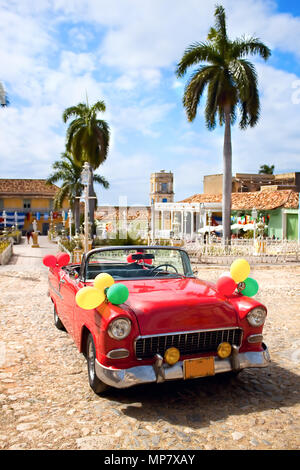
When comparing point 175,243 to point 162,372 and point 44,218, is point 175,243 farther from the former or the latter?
point 44,218

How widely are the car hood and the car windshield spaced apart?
29.4 inches

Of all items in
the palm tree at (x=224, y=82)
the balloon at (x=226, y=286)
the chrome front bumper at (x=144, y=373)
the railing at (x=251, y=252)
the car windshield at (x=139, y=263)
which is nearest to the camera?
the chrome front bumper at (x=144, y=373)

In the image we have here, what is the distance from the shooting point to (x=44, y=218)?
58.2m

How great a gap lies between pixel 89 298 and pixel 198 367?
1.15 meters

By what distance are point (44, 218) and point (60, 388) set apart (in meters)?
56.1

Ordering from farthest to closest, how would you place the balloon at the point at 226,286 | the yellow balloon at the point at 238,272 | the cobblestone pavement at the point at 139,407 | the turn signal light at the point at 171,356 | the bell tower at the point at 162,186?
1. the bell tower at the point at 162,186
2. the yellow balloon at the point at 238,272
3. the balloon at the point at 226,286
4. the turn signal light at the point at 171,356
5. the cobblestone pavement at the point at 139,407

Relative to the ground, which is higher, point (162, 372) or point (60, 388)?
point (162, 372)

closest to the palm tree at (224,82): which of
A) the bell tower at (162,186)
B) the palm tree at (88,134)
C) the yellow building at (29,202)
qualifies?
the palm tree at (88,134)

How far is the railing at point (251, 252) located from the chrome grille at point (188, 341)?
536 inches

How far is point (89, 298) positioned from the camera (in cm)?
368

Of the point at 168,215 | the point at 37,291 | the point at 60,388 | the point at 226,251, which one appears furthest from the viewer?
the point at 168,215

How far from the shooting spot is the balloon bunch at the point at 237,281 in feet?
13.5

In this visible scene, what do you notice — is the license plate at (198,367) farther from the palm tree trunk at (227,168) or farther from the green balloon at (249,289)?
the palm tree trunk at (227,168)

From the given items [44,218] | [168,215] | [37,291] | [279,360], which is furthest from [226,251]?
[44,218]
